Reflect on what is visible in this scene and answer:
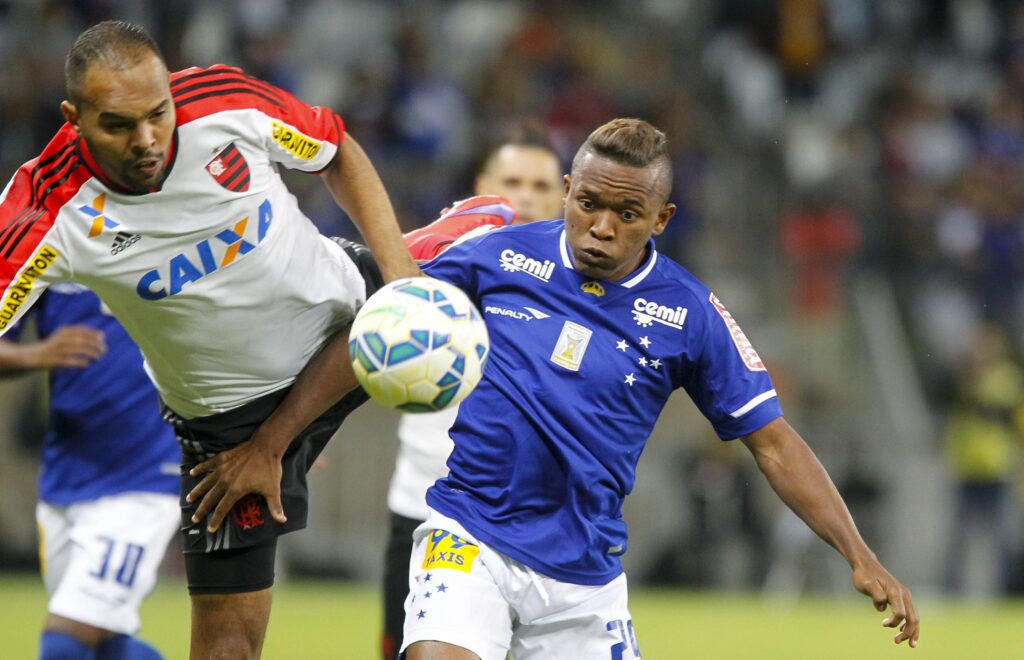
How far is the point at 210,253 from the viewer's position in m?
4.60

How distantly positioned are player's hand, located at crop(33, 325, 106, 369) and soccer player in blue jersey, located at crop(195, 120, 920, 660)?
1707 millimetres

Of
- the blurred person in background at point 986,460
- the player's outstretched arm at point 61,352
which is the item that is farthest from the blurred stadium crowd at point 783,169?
the player's outstretched arm at point 61,352

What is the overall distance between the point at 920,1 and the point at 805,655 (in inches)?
392

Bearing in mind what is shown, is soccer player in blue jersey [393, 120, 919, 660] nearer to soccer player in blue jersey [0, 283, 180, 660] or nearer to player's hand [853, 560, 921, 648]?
player's hand [853, 560, 921, 648]

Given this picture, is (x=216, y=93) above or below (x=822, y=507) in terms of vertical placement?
above

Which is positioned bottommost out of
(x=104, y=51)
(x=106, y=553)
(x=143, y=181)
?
(x=106, y=553)

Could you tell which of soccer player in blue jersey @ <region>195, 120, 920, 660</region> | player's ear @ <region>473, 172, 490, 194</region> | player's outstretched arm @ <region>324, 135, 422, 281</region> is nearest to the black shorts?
player's outstretched arm @ <region>324, 135, 422, 281</region>

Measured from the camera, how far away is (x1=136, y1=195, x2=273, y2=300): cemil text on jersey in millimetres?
4559

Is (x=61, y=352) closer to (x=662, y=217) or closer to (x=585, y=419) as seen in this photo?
(x=585, y=419)

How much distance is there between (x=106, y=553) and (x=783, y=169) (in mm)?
11012

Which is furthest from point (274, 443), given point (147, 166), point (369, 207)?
point (147, 166)

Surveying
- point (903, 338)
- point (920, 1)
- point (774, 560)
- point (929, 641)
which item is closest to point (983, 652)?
point (929, 641)

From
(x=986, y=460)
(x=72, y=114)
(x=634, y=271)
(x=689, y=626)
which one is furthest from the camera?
(x=986, y=460)

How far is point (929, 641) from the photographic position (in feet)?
37.1
